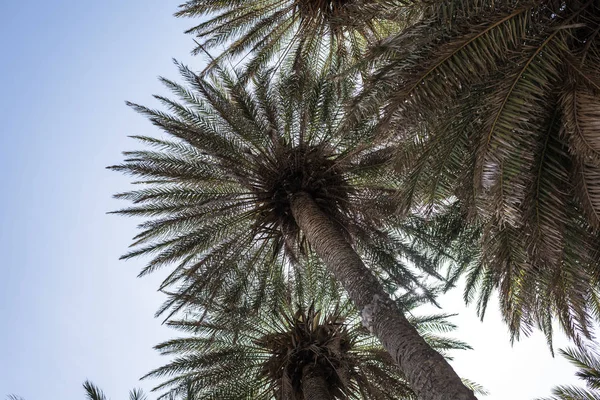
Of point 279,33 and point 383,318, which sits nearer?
point 383,318

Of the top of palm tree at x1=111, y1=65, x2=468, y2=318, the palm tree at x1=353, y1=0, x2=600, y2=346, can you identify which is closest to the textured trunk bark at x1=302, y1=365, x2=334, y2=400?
the top of palm tree at x1=111, y1=65, x2=468, y2=318

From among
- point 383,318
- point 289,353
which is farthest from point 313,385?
point 383,318

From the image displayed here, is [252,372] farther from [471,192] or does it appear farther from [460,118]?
[460,118]

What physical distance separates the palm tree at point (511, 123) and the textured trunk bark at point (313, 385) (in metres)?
3.34

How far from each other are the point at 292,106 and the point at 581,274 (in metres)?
5.08

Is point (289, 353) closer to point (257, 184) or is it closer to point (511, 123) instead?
point (257, 184)

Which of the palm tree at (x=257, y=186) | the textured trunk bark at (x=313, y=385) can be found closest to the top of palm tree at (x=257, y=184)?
the palm tree at (x=257, y=186)

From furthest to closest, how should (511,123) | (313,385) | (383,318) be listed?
(313,385), (383,318), (511,123)

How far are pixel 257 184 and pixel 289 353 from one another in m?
2.87

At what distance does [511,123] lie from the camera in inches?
207

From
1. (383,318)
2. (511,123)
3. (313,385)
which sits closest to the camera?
(511,123)

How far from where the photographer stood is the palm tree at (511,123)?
5.15 metres

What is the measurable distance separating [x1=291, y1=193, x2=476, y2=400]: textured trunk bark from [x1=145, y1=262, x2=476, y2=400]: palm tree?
2204mm

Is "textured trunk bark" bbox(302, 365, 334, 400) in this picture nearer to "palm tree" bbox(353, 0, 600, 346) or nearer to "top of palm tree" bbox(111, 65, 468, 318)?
"top of palm tree" bbox(111, 65, 468, 318)
